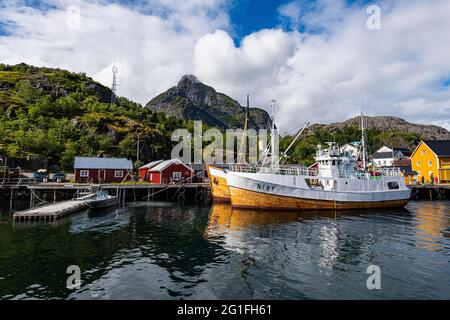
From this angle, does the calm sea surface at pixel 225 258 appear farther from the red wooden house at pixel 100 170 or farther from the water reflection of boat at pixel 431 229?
the red wooden house at pixel 100 170

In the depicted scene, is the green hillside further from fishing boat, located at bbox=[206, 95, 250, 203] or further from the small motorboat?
fishing boat, located at bbox=[206, 95, 250, 203]

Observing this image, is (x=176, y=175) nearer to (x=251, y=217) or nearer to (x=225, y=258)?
(x=251, y=217)

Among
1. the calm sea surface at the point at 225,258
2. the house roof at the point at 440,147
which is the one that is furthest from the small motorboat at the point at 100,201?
the house roof at the point at 440,147

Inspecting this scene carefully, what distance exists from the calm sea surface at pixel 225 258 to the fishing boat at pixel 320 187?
5.84 m

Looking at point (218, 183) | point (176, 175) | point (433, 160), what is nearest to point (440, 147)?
point (433, 160)

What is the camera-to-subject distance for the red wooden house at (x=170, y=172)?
180 feet

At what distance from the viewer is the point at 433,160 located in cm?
6147

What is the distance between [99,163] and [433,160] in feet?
229

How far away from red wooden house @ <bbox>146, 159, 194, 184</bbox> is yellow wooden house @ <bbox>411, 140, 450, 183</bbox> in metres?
52.1

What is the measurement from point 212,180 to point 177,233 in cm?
1918

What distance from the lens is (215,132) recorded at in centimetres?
12775
